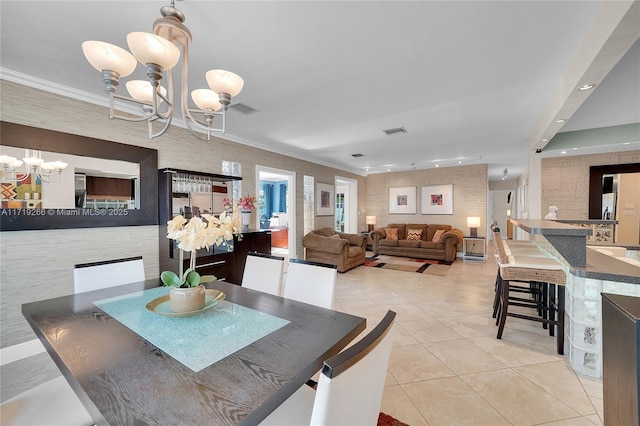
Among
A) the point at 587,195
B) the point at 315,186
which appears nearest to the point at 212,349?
the point at 315,186

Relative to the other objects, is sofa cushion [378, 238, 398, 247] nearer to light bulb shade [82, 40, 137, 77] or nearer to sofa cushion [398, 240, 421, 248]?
sofa cushion [398, 240, 421, 248]

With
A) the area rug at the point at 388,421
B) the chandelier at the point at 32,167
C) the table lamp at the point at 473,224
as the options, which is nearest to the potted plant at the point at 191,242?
the area rug at the point at 388,421

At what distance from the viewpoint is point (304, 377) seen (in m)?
0.92

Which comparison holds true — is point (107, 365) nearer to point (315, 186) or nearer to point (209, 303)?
point (209, 303)

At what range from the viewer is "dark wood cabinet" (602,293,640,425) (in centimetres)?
64

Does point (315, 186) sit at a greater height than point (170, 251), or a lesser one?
greater

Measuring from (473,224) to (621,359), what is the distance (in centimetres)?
667

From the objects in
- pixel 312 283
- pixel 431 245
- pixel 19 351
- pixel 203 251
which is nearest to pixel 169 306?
pixel 312 283

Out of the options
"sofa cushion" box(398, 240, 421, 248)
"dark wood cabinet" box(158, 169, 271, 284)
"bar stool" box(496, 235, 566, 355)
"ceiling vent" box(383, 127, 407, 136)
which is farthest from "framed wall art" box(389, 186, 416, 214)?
"bar stool" box(496, 235, 566, 355)

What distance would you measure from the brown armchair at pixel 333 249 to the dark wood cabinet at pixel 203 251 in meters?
1.52

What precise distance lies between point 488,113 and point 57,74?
463 cm

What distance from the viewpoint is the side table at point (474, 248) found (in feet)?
21.4

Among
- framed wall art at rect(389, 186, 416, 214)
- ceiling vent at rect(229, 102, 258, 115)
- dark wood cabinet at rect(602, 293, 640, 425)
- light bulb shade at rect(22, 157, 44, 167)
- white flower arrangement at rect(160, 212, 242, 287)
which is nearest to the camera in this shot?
dark wood cabinet at rect(602, 293, 640, 425)

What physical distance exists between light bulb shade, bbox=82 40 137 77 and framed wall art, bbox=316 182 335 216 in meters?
5.15
